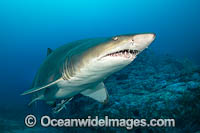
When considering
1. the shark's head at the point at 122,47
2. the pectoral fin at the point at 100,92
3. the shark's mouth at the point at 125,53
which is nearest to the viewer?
the shark's head at the point at 122,47

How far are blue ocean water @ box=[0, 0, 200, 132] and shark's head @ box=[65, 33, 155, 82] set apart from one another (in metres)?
89.9

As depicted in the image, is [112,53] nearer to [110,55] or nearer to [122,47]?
[110,55]

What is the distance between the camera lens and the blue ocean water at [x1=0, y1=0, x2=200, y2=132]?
320 feet

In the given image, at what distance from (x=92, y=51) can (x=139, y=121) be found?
7.67ft

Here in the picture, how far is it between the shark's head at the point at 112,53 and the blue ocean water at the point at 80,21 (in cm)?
8989

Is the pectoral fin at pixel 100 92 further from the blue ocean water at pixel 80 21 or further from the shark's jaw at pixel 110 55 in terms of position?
the blue ocean water at pixel 80 21

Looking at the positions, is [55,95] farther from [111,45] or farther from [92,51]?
[111,45]

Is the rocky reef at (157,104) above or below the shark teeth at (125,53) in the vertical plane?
below

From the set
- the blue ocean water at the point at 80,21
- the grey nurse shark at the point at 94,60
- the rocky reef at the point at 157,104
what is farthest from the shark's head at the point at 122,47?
the blue ocean water at the point at 80,21

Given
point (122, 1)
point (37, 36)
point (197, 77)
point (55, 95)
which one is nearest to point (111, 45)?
point (55, 95)

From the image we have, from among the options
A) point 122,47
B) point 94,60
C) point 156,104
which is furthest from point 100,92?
point 122,47

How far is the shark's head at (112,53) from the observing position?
2.12 meters

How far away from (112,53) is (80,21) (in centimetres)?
12809

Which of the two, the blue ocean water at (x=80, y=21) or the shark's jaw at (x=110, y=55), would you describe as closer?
the shark's jaw at (x=110, y=55)
